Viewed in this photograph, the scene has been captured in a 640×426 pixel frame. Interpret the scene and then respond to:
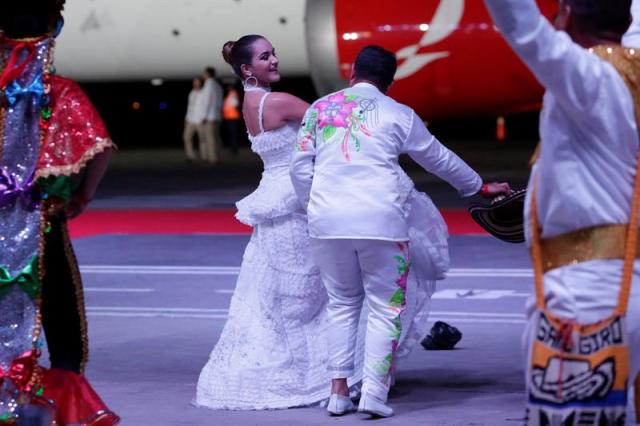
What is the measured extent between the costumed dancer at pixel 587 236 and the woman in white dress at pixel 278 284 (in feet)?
9.95

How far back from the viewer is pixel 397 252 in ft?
21.0

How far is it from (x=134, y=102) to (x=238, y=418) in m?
32.7

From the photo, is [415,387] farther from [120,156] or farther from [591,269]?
[120,156]

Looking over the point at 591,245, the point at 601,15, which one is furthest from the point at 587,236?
the point at 601,15

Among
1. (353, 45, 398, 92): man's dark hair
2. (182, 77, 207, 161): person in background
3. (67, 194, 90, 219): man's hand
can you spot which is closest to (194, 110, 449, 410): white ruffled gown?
(353, 45, 398, 92): man's dark hair

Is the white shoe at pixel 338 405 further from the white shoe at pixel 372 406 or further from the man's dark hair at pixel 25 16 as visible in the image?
the man's dark hair at pixel 25 16

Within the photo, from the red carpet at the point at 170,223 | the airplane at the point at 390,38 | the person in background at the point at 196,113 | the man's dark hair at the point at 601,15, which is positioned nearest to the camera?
the man's dark hair at the point at 601,15

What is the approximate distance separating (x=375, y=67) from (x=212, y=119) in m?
18.8

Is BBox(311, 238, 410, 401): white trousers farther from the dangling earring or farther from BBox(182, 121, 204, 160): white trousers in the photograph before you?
BBox(182, 121, 204, 160): white trousers

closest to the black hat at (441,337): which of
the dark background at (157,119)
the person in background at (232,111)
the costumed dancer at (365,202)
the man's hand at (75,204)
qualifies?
the costumed dancer at (365,202)

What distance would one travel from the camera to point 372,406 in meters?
6.41

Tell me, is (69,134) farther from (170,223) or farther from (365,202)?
(170,223)

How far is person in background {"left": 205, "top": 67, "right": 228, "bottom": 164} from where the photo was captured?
2478 centimetres

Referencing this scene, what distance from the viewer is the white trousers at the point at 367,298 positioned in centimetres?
638
